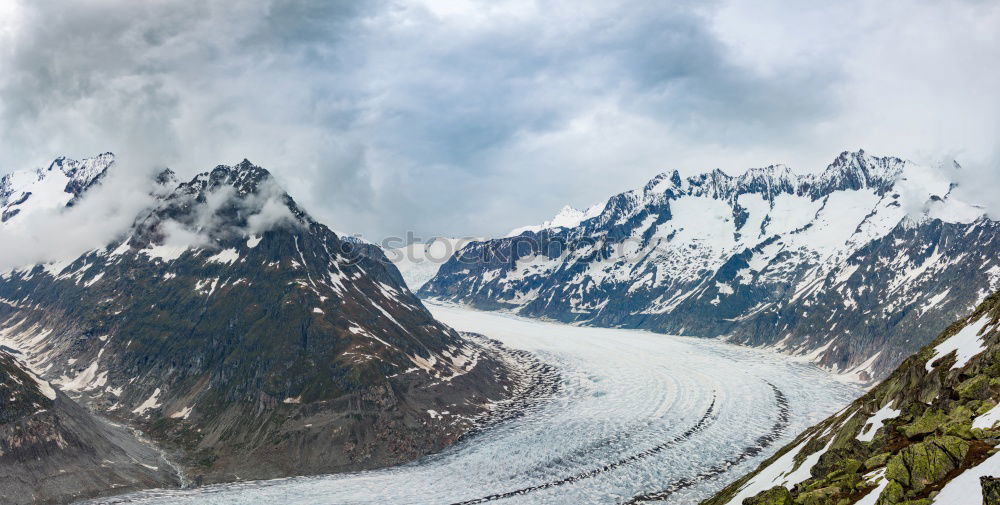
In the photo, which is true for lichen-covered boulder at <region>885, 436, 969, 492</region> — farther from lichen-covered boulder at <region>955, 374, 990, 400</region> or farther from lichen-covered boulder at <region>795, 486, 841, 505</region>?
lichen-covered boulder at <region>955, 374, 990, 400</region>

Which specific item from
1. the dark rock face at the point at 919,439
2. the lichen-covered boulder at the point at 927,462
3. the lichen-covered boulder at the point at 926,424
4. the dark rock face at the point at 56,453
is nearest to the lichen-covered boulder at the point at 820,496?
the dark rock face at the point at 919,439

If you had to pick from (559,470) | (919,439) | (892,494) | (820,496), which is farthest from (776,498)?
(559,470)

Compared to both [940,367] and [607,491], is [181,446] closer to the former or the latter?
[607,491]

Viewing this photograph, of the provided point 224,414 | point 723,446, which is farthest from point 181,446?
point 723,446

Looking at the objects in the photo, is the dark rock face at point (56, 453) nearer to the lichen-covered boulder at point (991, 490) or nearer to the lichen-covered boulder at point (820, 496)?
the lichen-covered boulder at point (820, 496)

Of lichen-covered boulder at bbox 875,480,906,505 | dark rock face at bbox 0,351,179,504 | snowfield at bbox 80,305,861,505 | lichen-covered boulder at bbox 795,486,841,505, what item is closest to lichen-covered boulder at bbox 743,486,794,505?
lichen-covered boulder at bbox 795,486,841,505

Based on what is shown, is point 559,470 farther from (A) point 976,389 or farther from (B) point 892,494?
(B) point 892,494
